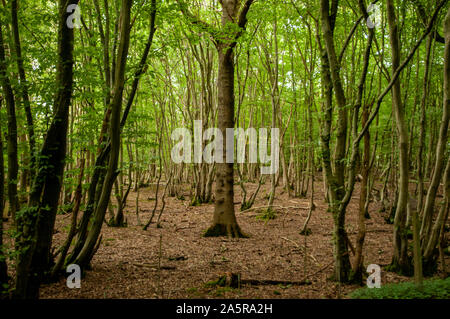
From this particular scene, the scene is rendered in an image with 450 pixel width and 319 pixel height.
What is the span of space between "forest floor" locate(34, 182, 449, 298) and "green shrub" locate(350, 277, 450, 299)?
0.54m

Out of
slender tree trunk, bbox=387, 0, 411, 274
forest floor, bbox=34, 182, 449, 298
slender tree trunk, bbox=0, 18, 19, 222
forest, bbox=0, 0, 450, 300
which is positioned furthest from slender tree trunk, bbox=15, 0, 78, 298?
slender tree trunk, bbox=387, 0, 411, 274

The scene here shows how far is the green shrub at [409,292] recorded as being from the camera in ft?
10.9

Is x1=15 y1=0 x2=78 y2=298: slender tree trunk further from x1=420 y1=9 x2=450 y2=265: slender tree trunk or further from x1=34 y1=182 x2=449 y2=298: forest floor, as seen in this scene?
x1=420 y1=9 x2=450 y2=265: slender tree trunk

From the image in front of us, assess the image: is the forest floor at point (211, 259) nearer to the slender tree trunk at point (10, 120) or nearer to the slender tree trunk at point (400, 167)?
the slender tree trunk at point (400, 167)

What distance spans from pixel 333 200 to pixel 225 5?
6374 mm

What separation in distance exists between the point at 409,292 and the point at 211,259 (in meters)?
3.65

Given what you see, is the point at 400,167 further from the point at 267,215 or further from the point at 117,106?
the point at 267,215

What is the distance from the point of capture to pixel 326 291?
14.0 feet

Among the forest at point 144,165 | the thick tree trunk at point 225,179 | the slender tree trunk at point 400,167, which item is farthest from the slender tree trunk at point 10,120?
the slender tree trunk at point 400,167

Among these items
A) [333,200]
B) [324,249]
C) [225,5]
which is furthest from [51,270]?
[225,5]

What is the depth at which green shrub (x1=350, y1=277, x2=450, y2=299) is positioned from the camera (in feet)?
10.9

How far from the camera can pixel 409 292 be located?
346 cm

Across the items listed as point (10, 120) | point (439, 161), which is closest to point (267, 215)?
point (439, 161)

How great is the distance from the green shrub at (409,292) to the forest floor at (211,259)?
537 mm
